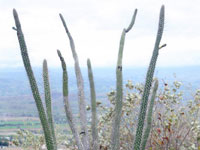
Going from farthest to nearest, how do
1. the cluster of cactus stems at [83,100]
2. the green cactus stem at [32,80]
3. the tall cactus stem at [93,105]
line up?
the tall cactus stem at [93,105] → the cluster of cactus stems at [83,100] → the green cactus stem at [32,80]

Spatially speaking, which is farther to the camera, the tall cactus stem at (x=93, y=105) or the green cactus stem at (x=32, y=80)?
the tall cactus stem at (x=93, y=105)

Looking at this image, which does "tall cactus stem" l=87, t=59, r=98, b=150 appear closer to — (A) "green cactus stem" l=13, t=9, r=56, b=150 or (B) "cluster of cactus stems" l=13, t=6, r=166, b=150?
(B) "cluster of cactus stems" l=13, t=6, r=166, b=150

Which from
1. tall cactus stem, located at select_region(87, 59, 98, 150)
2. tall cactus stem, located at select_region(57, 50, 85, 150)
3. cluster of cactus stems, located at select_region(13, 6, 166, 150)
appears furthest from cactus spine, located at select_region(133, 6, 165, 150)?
tall cactus stem, located at select_region(57, 50, 85, 150)

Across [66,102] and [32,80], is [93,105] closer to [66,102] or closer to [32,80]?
[66,102]

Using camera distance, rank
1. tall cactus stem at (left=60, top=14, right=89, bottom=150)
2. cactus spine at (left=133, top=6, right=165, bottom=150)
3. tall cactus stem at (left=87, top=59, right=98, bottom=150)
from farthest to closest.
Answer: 1. tall cactus stem at (left=60, top=14, right=89, bottom=150)
2. tall cactus stem at (left=87, top=59, right=98, bottom=150)
3. cactus spine at (left=133, top=6, right=165, bottom=150)

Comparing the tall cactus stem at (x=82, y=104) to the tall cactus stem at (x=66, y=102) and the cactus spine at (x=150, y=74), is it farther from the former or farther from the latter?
the cactus spine at (x=150, y=74)

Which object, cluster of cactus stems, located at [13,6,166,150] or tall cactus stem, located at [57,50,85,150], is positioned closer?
cluster of cactus stems, located at [13,6,166,150]

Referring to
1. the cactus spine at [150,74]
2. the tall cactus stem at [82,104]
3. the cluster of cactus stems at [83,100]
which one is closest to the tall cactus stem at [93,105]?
the cluster of cactus stems at [83,100]

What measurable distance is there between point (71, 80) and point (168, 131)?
208 centimetres

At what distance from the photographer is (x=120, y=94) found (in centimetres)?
378

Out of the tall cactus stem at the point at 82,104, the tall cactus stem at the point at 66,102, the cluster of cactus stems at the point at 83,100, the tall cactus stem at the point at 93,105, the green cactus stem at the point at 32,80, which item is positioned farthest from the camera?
the tall cactus stem at the point at 82,104

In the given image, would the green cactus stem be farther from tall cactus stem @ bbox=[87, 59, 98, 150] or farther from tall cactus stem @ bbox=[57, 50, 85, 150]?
tall cactus stem @ bbox=[87, 59, 98, 150]

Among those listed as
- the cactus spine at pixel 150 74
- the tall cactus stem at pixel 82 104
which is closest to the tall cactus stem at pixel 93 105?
the tall cactus stem at pixel 82 104

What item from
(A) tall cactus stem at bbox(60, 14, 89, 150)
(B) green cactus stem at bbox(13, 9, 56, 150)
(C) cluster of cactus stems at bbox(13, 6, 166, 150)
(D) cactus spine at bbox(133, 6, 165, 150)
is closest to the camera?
(B) green cactus stem at bbox(13, 9, 56, 150)
